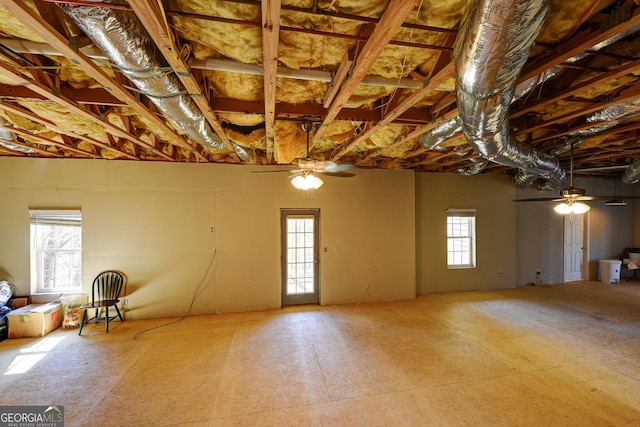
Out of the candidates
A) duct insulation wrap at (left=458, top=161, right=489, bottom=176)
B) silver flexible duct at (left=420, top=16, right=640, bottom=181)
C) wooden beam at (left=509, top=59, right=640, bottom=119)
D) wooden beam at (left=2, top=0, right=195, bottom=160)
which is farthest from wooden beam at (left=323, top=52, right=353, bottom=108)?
duct insulation wrap at (left=458, top=161, right=489, bottom=176)

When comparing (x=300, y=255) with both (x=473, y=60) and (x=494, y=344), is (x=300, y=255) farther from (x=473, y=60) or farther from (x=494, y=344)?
(x=473, y=60)

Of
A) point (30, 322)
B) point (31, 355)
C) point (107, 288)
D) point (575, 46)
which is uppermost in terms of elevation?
point (575, 46)

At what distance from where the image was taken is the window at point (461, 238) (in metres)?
5.84

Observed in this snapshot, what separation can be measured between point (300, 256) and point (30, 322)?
4021 millimetres

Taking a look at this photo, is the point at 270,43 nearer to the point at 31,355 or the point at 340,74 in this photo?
the point at 340,74

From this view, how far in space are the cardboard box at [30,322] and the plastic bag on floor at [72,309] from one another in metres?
0.18

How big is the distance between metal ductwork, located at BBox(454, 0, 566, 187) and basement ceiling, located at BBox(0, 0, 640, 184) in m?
0.08

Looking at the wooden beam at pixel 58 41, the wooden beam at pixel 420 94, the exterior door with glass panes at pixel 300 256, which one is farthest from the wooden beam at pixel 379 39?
the exterior door with glass panes at pixel 300 256

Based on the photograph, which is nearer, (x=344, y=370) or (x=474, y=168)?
(x=344, y=370)

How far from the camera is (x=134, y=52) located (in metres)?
1.42

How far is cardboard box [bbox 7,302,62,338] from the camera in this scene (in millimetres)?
3576

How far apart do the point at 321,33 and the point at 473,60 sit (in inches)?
32.6

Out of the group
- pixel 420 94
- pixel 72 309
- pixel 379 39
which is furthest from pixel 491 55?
pixel 72 309

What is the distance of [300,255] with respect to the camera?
500 centimetres
